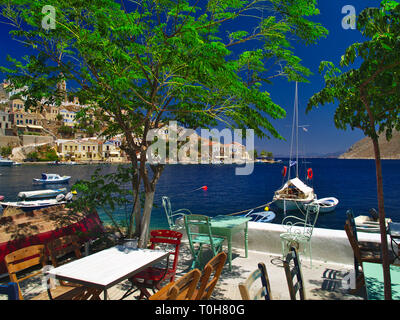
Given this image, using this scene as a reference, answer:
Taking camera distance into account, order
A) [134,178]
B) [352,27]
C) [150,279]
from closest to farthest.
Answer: [352,27] < [150,279] < [134,178]

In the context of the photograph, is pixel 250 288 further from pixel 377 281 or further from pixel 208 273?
pixel 377 281

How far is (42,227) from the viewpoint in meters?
5.89

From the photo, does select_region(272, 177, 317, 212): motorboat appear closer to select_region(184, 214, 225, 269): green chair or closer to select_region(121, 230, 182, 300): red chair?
select_region(184, 214, 225, 269): green chair

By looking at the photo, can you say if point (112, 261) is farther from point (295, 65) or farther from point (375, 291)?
point (295, 65)

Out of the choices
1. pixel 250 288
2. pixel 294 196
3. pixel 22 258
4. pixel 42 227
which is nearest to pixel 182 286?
pixel 250 288

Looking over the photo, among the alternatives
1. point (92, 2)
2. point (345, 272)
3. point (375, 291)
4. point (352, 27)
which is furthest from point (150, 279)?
point (92, 2)

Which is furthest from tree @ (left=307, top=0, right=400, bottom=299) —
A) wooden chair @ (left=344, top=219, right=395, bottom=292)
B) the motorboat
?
the motorboat

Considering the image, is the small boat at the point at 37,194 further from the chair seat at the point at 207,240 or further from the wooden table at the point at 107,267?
the wooden table at the point at 107,267

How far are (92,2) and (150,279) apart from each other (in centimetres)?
455

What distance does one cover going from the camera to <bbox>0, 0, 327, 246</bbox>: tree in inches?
166

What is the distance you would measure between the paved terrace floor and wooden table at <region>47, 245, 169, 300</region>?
88 centimetres

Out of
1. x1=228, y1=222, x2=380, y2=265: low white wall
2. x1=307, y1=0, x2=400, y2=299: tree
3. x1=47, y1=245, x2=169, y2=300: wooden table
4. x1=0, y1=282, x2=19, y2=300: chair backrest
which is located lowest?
x1=228, y1=222, x2=380, y2=265: low white wall

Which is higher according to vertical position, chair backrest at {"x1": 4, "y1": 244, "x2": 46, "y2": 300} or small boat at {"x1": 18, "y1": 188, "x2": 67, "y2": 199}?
chair backrest at {"x1": 4, "y1": 244, "x2": 46, "y2": 300}

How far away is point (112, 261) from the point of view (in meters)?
3.56
